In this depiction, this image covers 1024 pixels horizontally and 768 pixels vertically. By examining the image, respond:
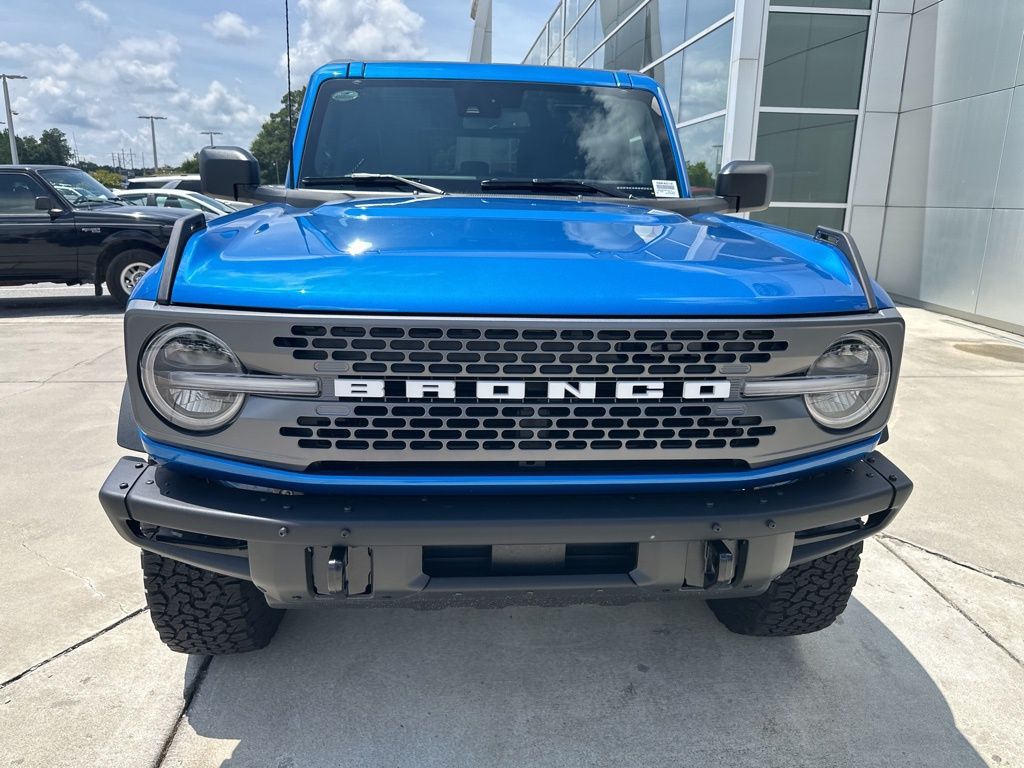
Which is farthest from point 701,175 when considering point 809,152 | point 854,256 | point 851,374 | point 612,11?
point 851,374

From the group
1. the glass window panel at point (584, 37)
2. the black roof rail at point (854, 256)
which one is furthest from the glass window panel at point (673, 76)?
the black roof rail at point (854, 256)

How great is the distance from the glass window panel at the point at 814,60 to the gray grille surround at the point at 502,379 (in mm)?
10334

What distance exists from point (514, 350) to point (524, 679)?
129 centimetres

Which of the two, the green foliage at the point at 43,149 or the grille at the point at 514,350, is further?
the green foliage at the point at 43,149

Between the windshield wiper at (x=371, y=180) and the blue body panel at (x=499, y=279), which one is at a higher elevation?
the windshield wiper at (x=371, y=180)

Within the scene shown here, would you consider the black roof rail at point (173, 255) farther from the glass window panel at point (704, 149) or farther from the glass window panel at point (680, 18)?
the glass window panel at point (680, 18)

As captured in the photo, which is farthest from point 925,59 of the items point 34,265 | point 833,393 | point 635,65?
point 34,265

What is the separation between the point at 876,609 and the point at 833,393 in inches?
56.0

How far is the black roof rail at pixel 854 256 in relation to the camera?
6.31ft

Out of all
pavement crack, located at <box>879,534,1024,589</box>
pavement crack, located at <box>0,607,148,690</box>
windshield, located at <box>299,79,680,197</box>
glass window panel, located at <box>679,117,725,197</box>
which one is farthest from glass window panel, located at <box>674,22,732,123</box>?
pavement crack, located at <box>0,607,148,690</box>

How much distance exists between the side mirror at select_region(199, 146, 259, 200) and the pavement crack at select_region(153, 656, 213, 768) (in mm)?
1975

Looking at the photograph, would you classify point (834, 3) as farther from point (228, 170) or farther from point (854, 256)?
point (854, 256)

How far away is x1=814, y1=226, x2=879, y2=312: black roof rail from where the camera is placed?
192cm

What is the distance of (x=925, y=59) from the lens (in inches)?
401
